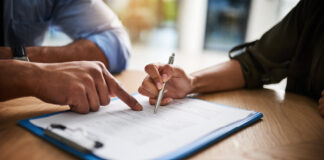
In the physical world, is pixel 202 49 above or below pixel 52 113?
below

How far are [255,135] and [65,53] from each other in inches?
30.3

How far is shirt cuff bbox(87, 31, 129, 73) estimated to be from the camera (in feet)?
3.50

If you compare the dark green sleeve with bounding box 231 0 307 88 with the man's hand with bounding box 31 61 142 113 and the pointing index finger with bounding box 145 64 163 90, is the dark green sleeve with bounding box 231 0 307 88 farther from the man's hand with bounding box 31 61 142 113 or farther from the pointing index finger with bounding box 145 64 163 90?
the man's hand with bounding box 31 61 142 113

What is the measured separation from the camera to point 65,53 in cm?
99

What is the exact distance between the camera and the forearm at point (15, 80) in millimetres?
542

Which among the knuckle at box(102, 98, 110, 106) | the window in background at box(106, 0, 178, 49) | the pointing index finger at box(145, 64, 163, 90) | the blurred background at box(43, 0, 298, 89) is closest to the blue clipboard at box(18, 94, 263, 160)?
the knuckle at box(102, 98, 110, 106)

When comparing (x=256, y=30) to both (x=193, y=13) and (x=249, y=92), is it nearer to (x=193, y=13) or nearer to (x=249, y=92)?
(x=193, y=13)

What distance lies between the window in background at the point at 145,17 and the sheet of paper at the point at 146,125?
6.45 meters

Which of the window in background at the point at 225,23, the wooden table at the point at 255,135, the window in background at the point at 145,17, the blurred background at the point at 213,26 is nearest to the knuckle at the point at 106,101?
the wooden table at the point at 255,135

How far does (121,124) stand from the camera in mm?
505

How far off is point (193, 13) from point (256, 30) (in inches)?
58.1

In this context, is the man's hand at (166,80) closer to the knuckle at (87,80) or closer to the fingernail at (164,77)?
the fingernail at (164,77)

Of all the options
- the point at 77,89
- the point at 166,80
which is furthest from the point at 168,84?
the point at 77,89

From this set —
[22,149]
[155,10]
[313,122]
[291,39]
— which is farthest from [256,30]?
[22,149]
